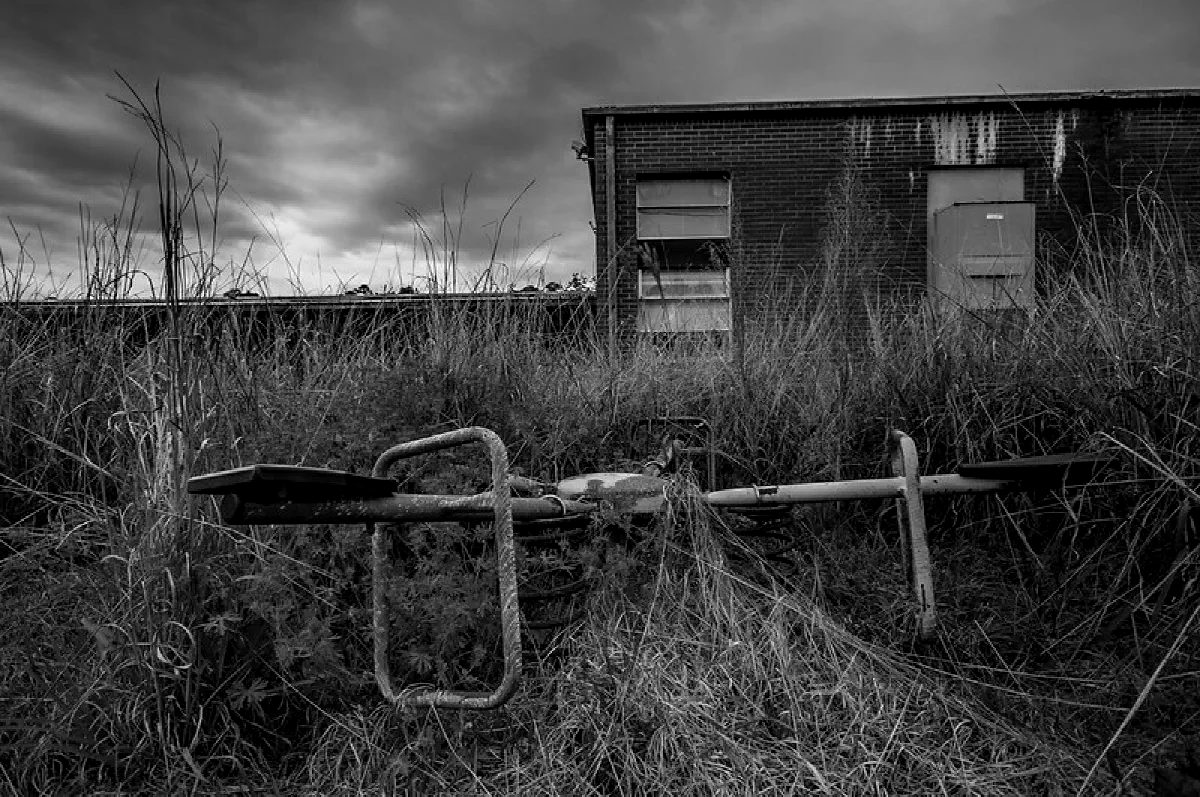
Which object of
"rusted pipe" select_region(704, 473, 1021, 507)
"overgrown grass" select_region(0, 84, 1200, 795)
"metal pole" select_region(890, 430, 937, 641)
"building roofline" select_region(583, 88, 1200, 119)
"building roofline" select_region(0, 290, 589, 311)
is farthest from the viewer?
"building roofline" select_region(583, 88, 1200, 119)

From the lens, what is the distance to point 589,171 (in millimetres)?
15117

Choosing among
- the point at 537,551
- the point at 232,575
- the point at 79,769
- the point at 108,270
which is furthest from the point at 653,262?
the point at 79,769

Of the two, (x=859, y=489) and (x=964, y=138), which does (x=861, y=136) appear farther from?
(x=859, y=489)

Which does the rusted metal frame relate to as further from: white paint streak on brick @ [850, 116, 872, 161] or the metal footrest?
white paint streak on brick @ [850, 116, 872, 161]

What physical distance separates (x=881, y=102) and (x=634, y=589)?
12919 mm

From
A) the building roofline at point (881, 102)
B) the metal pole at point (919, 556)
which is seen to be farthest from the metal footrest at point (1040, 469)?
the building roofline at point (881, 102)

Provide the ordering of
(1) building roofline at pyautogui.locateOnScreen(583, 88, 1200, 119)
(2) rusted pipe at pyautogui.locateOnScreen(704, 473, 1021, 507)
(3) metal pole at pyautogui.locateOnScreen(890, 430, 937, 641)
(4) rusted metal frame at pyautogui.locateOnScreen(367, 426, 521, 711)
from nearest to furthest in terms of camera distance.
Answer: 1. (4) rusted metal frame at pyautogui.locateOnScreen(367, 426, 521, 711)
2. (3) metal pole at pyautogui.locateOnScreen(890, 430, 937, 641)
3. (2) rusted pipe at pyautogui.locateOnScreen(704, 473, 1021, 507)
4. (1) building roofline at pyautogui.locateOnScreen(583, 88, 1200, 119)

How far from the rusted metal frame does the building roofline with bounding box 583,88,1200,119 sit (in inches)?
495

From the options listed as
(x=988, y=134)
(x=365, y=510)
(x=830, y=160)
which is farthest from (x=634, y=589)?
(x=988, y=134)

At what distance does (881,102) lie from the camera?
13688 millimetres

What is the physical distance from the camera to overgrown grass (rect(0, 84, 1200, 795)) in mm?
2154

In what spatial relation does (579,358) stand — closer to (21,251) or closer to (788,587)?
(788,587)

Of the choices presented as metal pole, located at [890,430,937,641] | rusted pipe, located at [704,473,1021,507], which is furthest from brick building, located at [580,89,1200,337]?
metal pole, located at [890,430,937,641]

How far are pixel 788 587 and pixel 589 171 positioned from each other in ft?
42.6
